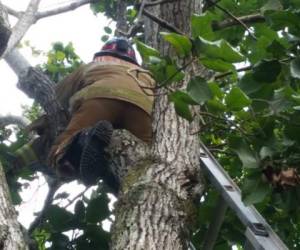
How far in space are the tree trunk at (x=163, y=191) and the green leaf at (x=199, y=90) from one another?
46 cm

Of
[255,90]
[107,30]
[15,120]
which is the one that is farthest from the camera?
[107,30]

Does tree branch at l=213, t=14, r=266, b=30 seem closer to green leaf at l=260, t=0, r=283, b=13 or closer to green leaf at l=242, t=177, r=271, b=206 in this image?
green leaf at l=260, t=0, r=283, b=13

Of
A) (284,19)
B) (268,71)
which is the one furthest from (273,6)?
(268,71)

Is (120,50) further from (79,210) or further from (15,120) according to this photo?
(79,210)

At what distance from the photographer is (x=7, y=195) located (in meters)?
1.85

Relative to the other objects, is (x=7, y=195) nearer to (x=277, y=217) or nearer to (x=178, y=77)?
(x=178, y=77)

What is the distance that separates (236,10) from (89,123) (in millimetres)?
856

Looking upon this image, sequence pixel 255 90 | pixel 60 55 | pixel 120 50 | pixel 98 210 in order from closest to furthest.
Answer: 1. pixel 255 90
2. pixel 98 210
3. pixel 120 50
4. pixel 60 55

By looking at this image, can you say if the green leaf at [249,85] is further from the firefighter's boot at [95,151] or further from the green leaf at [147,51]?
the firefighter's boot at [95,151]

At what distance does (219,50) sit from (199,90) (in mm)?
182

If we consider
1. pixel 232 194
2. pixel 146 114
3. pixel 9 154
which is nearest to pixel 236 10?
pixel 146 114

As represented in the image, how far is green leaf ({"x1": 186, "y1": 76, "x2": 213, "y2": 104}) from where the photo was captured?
6.02 feet

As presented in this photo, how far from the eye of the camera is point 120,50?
3.83m

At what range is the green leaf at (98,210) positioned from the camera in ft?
9.61
